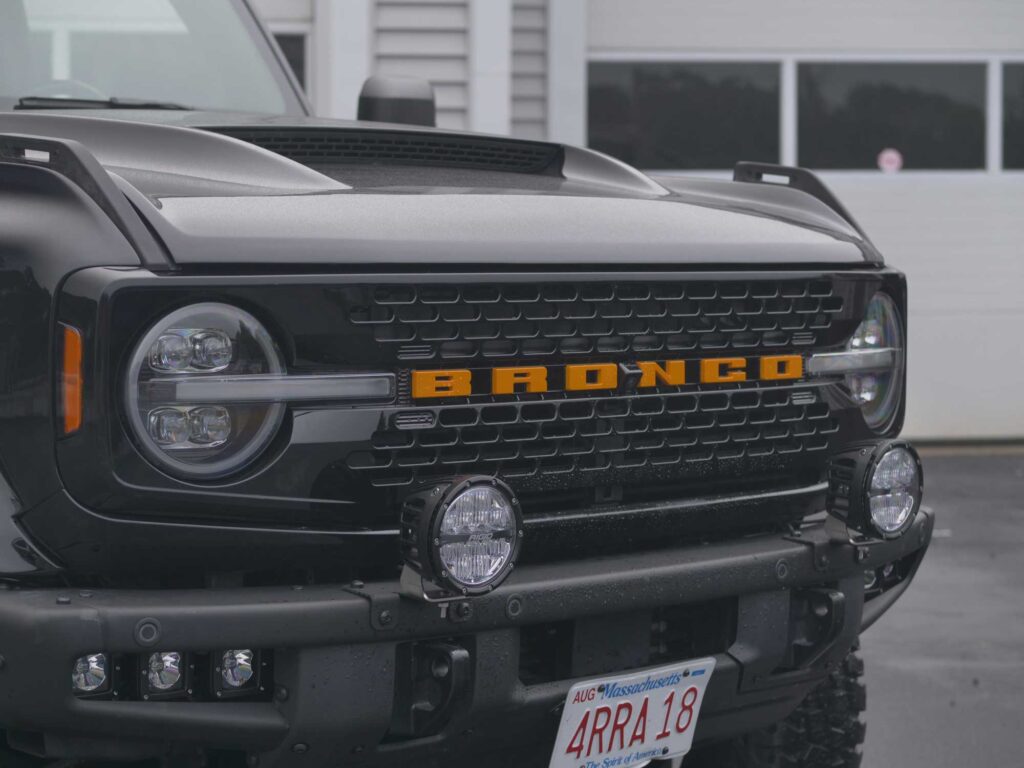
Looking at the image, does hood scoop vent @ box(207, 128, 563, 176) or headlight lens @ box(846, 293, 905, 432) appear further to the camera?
headlight lens @ box(846, 293, 905, 432)

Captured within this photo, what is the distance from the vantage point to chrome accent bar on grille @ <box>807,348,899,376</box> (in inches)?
117

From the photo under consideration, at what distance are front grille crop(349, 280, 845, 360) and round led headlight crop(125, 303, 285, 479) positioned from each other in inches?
6.7

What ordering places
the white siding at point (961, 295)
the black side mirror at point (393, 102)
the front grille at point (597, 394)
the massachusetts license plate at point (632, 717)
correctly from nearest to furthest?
the front grille at point (597, 394)
the massachusetts license plate at point (632, 717)
the black side mirror at point (393, 102)
the white siding at point (961, 295)

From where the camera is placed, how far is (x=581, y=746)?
2.65 meters

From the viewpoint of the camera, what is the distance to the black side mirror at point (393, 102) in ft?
13.4

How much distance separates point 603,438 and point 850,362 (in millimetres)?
621

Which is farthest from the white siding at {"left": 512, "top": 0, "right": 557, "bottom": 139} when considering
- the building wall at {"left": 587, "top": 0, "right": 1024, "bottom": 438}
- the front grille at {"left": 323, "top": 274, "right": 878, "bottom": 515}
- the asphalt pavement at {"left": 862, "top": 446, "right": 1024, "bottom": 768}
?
the front grille at {"left": 323, "top": 274, "right": 878, "bottom": 515}

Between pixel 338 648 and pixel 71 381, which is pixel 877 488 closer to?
pixel 338 648

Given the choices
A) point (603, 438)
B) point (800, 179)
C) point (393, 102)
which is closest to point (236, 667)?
point (603, 438)

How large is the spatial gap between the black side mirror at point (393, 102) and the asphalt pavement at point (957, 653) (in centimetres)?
208

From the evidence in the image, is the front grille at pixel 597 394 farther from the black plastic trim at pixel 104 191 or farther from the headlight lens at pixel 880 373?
the black plastic trim at pixel 104 191

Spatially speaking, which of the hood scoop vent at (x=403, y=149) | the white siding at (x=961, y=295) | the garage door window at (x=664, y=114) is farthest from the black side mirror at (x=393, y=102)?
the white siding at (x=961, y=295)

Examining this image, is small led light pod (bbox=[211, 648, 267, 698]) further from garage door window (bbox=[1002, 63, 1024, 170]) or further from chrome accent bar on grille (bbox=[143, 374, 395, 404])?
garage door window (bbox=[1002, 63, 1024, 170])

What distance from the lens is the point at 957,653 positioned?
543 cm
